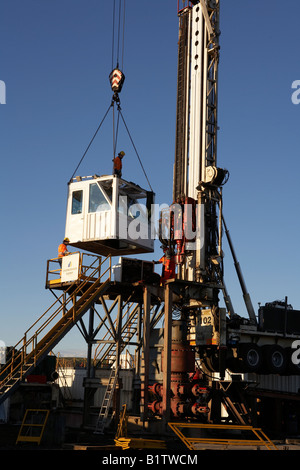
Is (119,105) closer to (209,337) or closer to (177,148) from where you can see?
(177,148)

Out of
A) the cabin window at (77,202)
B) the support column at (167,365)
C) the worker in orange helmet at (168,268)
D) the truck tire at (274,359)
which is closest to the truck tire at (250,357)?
the truck tire at (274,359)

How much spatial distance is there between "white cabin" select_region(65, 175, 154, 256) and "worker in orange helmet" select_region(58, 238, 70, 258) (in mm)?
231

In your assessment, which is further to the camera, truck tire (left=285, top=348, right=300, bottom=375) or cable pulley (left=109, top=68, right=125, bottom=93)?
truck tire (left=285, top=348, right=300, bottom=375)

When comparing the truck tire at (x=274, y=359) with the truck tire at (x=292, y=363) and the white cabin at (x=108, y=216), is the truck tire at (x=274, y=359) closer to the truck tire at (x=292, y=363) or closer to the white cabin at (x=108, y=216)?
the truck tire at (x=292, y=363)

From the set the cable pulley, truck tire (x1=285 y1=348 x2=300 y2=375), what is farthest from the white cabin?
truck tire (x1=285 y1=348 x2=300 y2=375)

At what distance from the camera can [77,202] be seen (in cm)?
2794

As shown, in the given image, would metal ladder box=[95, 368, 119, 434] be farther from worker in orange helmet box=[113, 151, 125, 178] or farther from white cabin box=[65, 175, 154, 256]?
worker in orange helmet box=[113, 151, 125, 178]

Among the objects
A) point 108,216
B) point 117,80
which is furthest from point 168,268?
point 117,80

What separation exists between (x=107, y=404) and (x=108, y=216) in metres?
7.71

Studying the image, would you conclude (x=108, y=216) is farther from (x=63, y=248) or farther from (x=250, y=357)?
(x=250, y=357)

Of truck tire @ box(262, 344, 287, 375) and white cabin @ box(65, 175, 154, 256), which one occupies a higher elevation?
white cabin @ box(65, 175, 154, 256)

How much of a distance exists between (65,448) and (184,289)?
1085 centimetres

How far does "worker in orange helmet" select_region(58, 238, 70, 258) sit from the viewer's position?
1079 inches

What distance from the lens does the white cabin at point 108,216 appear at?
87.8ft
